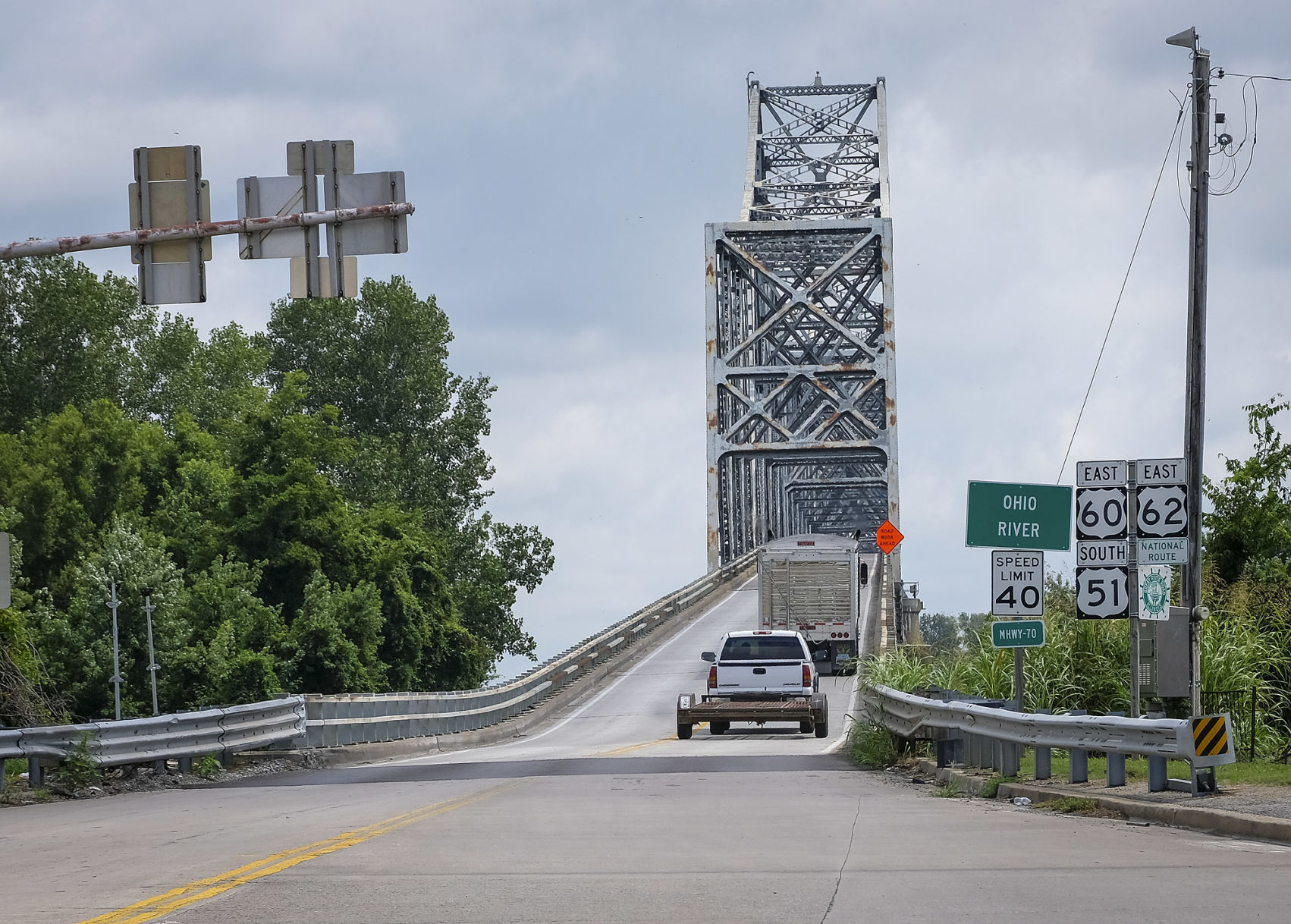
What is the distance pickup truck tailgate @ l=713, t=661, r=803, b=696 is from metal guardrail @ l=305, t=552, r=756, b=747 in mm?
5019

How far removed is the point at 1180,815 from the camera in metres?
12.7

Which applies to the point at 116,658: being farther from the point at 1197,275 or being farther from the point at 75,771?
the point at 1197,275

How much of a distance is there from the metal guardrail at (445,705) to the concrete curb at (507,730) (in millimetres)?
154

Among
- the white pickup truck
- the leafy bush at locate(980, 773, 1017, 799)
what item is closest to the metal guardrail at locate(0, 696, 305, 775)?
the white pickup truck

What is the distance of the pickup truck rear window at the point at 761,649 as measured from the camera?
96.6 ft

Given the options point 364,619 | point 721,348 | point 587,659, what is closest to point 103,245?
point 587,659

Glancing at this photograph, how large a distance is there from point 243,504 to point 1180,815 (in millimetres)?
41151

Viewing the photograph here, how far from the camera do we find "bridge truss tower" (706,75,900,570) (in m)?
99.1

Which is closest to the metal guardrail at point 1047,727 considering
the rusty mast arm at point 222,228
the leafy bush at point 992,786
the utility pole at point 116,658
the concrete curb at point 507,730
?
the leafy bush at point 992,786

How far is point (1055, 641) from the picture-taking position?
21266mm

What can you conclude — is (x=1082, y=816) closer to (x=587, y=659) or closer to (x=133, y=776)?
(x=133, y=776)

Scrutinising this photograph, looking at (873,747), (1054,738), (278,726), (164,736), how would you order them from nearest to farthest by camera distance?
1. (1054,738)
2. (164,736)
3. (873,747)
4. (278,726)

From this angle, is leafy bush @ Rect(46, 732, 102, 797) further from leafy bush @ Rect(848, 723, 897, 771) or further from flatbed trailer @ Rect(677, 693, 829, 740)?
flatbed trailer @ Rect(677, 693, 829, 740)

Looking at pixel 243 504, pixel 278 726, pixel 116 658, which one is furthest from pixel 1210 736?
pixel 243 504
